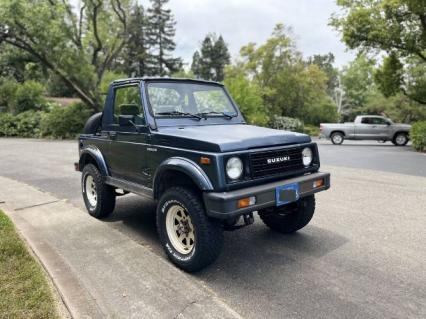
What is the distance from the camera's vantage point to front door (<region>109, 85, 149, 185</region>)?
4430 millimetres

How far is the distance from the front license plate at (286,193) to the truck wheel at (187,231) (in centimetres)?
66

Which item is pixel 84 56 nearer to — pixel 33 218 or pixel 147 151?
pixel 33 218

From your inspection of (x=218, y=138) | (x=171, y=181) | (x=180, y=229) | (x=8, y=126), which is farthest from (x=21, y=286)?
(x=8, y=126)

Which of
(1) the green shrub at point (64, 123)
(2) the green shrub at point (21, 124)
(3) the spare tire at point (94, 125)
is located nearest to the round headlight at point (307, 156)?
(3) the spare tire at point (94, 125)

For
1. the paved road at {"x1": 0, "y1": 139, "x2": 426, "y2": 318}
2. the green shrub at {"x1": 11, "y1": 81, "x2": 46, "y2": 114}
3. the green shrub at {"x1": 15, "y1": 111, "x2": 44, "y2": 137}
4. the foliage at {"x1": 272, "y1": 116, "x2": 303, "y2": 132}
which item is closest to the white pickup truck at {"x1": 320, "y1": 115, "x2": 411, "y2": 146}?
the foliage at {"x1": 272, "y1": 116, "x2": 303, "y2": 132}

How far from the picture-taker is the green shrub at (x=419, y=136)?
15.6 meters

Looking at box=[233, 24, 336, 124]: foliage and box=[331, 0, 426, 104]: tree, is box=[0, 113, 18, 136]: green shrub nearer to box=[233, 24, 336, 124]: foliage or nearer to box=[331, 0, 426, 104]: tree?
box=[233, 24, 336, 124]: foliage

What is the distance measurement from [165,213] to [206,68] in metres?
60.1

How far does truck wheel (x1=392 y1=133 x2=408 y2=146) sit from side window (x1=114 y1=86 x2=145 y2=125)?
61.3 feet

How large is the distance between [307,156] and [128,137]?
228 centimetres

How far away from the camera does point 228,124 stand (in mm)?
4855

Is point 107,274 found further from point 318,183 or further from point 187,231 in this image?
point 318,183

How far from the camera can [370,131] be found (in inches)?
803

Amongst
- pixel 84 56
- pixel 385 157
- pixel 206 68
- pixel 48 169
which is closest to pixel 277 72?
pixel 84 56
